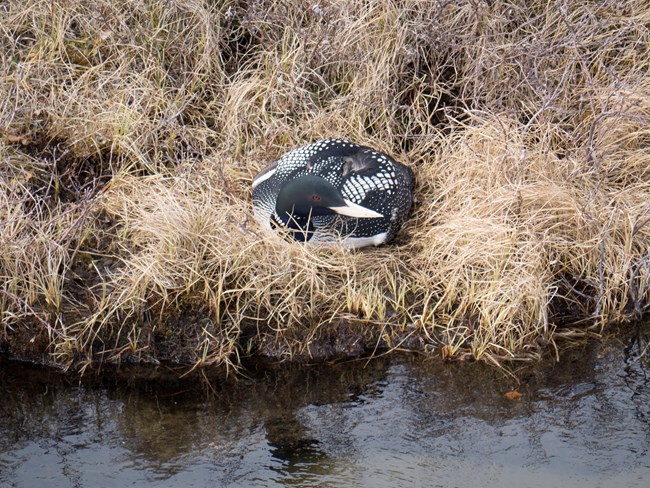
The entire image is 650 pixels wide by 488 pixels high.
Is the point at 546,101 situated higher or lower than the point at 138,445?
higher

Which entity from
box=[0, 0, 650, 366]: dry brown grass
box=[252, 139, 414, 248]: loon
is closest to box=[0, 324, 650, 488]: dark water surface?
box=[0, 0, 650, 366]: dry brown grass

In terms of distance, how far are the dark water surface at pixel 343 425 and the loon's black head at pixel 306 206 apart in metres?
0.79

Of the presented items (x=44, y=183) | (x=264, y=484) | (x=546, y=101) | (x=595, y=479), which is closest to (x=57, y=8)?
(x=44, y=183)

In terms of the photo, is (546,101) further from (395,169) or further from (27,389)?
(27,389)

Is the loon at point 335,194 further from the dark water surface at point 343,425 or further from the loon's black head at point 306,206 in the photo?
the dark water surface at point 343,425

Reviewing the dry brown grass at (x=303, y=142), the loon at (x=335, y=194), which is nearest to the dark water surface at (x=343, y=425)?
the dry brown grass at (x=303, y=142)

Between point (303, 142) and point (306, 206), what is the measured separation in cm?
89

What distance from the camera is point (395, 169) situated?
204 inches

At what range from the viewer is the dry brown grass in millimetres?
4684

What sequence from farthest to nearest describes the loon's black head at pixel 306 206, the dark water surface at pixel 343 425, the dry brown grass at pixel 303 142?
the loon's black head at pixel 306 206, the dry brown grass at pixel 303 142, the dark water surface at pixel 343 425

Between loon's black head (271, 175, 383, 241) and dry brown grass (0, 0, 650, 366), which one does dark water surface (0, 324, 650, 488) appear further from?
loon's black head (271, 175, 383, 241)

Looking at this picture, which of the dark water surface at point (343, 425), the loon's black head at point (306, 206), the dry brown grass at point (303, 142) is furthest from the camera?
the loon's black head at point (306, 206)

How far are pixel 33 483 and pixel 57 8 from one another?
3289 mm

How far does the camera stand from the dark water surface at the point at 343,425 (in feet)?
12.6
